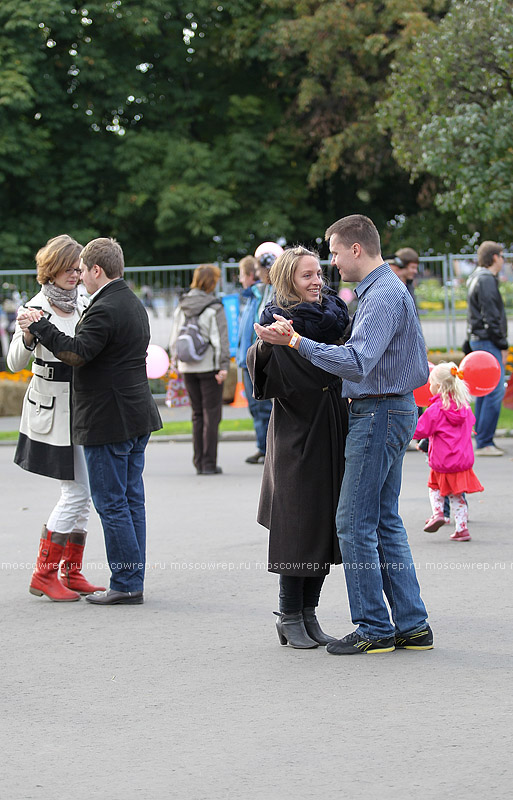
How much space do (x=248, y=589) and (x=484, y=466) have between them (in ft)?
16.7

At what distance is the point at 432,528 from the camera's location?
26.7 feet

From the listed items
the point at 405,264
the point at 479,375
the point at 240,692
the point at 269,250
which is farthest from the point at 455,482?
the point at 269,250

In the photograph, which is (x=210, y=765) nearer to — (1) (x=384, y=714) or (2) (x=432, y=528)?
(1) (x=384, y=714)

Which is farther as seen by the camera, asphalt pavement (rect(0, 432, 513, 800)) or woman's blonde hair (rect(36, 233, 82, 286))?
woman's blonde hair (rect(36, 233, 82, 286))

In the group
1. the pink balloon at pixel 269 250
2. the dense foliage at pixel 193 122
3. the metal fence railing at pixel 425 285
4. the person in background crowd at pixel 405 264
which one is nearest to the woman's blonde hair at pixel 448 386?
the person in background crowd at pixel 405 264

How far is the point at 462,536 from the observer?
26.0 ft

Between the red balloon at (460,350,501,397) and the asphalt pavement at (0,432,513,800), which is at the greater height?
the red balloon at (460,350,501,397)

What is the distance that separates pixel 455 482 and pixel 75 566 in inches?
107

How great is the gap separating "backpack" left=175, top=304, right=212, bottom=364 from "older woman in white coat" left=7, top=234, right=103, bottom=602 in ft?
15.5

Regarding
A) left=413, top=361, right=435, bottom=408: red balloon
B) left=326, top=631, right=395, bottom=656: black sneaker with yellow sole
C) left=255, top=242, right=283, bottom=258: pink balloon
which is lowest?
left=326, top=631, right=395, bottom=656: black sneaker with yellow sole

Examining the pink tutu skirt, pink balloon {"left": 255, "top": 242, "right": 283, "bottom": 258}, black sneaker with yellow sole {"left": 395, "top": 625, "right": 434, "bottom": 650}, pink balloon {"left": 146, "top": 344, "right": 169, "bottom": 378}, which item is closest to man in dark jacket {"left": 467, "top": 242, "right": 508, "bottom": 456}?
pink balloon {"left": 255, "top": 242, "right": 283, "bottom": 258}

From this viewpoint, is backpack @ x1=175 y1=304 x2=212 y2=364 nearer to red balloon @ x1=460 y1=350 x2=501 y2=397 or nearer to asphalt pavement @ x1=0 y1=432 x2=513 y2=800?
red balloon @ x1=460 y1=350 x2=501 y2=397

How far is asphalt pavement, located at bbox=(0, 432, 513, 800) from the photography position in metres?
3.86

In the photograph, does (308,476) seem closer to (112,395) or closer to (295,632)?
(295,632)
